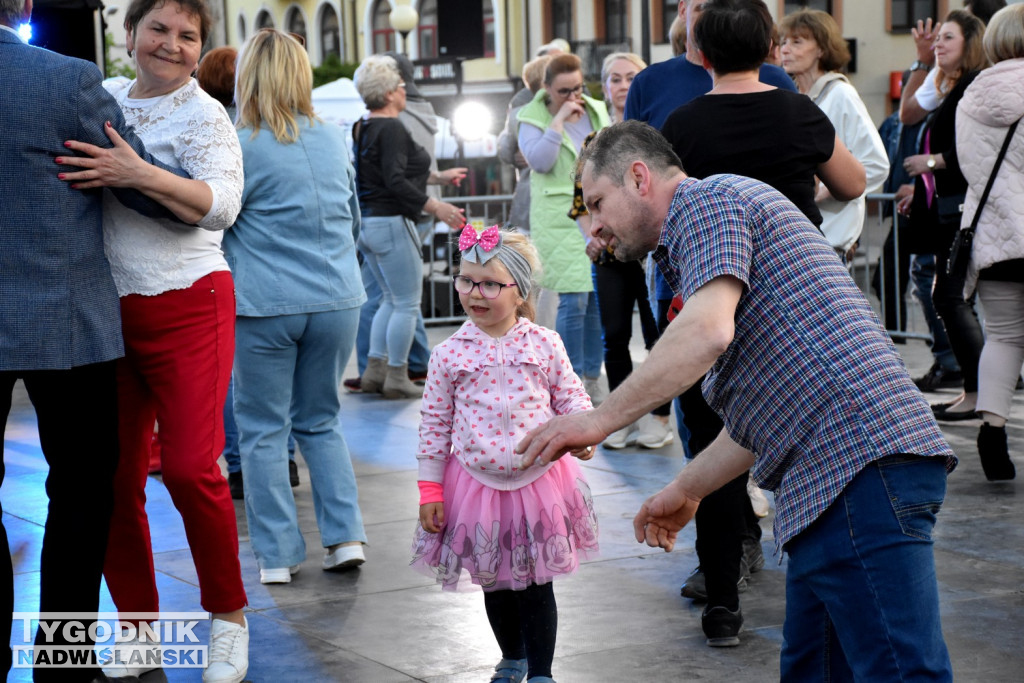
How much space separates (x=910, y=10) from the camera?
4178 centimetres

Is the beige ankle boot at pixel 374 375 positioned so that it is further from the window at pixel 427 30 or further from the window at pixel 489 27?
the window at pixel 427 30

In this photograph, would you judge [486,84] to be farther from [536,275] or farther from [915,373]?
[536,275]

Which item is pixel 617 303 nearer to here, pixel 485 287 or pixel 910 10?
pixel 485 287

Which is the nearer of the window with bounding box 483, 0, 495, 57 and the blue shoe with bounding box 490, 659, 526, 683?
the blue shoe with bounding box 490, 659, 526, 683

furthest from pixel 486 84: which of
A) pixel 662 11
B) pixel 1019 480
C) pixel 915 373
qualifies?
pixel 1019 480

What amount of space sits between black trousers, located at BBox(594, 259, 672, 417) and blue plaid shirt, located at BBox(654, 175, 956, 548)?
440 cm

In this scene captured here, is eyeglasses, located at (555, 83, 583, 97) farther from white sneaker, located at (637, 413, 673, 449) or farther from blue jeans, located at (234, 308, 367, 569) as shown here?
blue jeans, located at (234, 308, 367, 569)

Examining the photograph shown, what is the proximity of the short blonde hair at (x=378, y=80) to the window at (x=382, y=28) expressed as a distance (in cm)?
4551

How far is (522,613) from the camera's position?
13.4 ft

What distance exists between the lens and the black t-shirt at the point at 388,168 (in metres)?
8.83

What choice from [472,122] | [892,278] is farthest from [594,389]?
[472,122]

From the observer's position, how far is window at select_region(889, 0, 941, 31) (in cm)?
4178

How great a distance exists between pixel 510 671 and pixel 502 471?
59cm

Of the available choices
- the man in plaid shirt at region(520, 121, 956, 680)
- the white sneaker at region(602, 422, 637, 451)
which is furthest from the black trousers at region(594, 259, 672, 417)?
the man in plaid shirt at region(520, 121, 956, 680)
